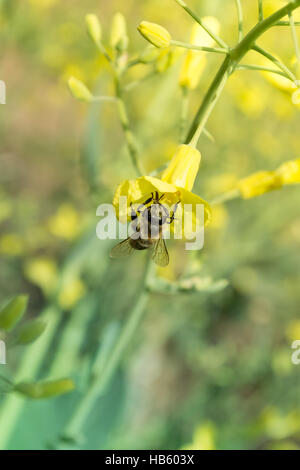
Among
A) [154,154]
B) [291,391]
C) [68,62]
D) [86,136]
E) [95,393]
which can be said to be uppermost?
[68,62]

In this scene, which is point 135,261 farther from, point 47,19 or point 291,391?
point 47,19

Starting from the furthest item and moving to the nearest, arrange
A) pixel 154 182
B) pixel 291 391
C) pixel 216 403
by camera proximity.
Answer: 1. pixel 216 403
2. pixel 291 391
3. pixel 154 182

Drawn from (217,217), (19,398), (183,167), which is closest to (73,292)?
(19,398)

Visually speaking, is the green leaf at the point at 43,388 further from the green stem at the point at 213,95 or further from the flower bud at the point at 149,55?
the flower bud at the point at 149,55

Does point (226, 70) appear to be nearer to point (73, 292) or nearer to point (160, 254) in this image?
point (160, 254)

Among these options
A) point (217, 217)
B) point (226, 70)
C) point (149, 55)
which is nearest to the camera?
point (226, 70)

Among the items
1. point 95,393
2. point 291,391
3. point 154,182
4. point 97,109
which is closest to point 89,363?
point 95,393

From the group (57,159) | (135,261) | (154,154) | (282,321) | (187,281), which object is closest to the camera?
(187,281)
